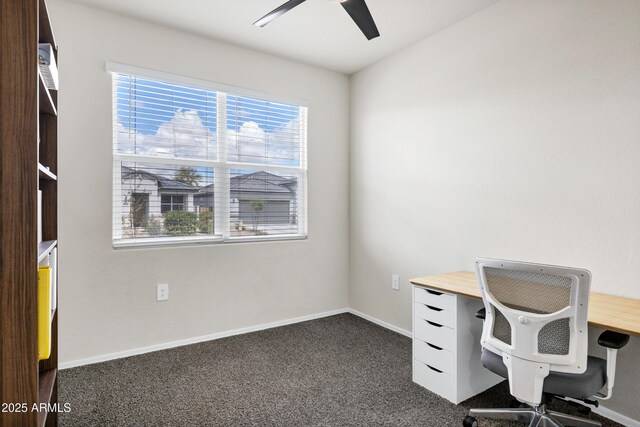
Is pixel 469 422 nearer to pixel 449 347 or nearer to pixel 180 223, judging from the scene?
pixel 449 347

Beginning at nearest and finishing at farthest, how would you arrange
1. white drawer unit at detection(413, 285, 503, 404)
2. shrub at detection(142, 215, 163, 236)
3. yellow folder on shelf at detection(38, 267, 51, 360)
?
1. yellow folder on shelf at detection(38, 267, 51, 360)
2. white drawer unit at detection(413, 285, 503, 404)
3. shrub at detection(142, 215, 163, 236)

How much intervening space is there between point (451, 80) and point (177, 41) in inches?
87.4

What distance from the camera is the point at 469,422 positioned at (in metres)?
1.82

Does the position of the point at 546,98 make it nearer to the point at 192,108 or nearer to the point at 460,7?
the point at 460,7

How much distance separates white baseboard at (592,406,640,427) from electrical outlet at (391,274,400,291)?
161 centimetres

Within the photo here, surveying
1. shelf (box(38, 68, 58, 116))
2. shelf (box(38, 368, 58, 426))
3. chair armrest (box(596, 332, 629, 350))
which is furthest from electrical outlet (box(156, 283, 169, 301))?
chair armrest (box(596, 332, 629, 350))

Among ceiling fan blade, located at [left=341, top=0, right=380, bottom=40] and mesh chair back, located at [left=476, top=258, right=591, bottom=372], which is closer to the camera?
mesh chair back, located at [left=476, top=258, right=591, bottom=372]

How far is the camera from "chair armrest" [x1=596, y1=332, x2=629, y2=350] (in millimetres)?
1500

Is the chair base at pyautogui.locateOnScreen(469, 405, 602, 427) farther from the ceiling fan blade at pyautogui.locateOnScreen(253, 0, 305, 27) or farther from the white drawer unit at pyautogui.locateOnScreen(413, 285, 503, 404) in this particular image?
the ceiling fan blade at pyautogui.locateOnScreen(253, 0, 305, 27)

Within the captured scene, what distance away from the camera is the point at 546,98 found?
7.47 feet

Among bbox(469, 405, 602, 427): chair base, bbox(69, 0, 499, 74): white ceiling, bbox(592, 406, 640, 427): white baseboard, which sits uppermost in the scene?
bbox(69, 0, 499, 74): white ceiling

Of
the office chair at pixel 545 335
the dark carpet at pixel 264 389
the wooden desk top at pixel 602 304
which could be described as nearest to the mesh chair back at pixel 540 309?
the office chair at pixel 545 335

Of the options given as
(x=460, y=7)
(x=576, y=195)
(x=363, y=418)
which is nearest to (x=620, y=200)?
(x=576, y=195)

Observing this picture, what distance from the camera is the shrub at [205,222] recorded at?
123 inches
